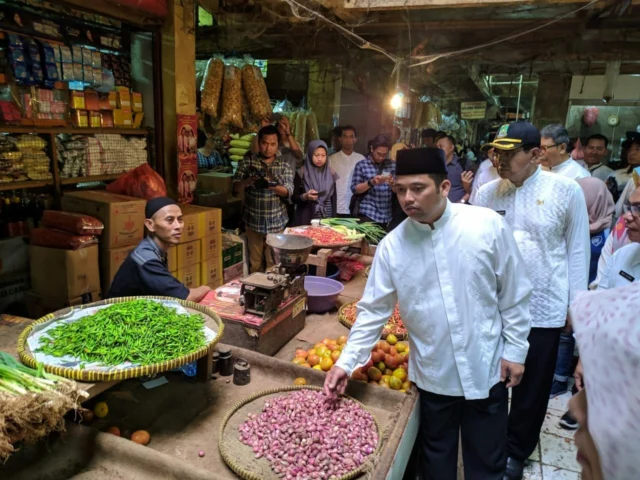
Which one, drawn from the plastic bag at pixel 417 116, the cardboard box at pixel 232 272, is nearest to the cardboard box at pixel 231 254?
the cardboard box at pixel 232 272

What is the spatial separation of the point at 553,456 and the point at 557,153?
2.50m

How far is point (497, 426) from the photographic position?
2070 millimetres

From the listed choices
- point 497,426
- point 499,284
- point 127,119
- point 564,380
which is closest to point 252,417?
point 497,426

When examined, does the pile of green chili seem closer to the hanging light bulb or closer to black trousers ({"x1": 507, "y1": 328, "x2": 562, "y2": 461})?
black trousers ({"x1": 507, "y1": 328, "x2": 562, "y2": 461})

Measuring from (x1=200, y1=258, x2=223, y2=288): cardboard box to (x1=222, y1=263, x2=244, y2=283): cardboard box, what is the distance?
133 mm

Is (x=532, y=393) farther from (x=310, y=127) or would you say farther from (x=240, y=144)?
(x=240, y=144)

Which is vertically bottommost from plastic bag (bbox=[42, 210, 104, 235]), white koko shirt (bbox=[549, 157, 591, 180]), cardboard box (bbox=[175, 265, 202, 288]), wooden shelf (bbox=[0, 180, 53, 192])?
cardboard box (bbox=[175, 265, 202, 288])

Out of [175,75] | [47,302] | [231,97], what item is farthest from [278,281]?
[175,75]

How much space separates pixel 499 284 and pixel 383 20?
480 centimetres

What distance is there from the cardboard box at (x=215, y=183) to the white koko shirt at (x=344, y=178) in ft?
5.44

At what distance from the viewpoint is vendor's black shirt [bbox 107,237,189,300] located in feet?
8.58

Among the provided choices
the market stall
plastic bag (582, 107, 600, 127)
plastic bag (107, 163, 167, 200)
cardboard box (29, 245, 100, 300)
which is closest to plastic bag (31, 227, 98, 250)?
cardboard box (29, 245, 100, 300)

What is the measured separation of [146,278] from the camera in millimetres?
2613

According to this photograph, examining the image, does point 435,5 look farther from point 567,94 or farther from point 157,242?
point 567,94
